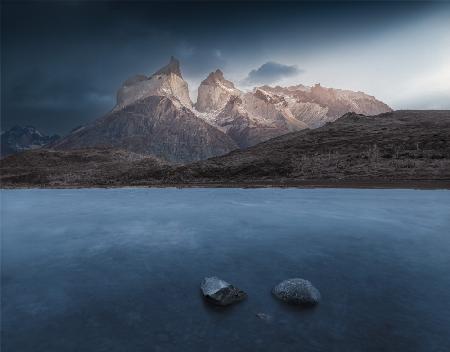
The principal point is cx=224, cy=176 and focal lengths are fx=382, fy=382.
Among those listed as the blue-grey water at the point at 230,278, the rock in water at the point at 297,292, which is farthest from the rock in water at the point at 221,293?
the rock in water at the point at 297,292

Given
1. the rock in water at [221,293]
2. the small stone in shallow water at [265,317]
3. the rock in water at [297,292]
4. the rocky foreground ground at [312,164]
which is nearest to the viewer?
the small stone in shallow water at [265,317]

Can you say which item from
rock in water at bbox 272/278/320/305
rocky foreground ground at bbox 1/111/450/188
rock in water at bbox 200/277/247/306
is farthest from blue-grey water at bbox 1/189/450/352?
rocky foreground ground at bbox 1/111/450/188

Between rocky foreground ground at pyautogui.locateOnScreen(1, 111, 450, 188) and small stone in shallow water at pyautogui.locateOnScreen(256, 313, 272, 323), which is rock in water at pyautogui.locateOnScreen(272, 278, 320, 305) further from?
rocky foreground ground at pyautogui.locateOnScreen(1, 111, 450, 188)

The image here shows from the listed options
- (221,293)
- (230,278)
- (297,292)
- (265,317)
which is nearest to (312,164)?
(230,278)

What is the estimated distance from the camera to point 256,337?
50.0 feet

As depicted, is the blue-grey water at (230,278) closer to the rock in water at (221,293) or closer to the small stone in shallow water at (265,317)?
the small stone in shallow water at (265,317)

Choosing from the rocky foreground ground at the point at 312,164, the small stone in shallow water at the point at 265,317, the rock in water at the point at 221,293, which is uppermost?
the rocky foreground ground at the point at 312,164

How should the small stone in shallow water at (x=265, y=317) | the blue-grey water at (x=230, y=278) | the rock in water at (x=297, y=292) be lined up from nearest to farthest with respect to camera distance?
the blue-grey water at (x=230, y=278)
the small stone in shallow water at (x=265, y=317)
the rock in water at (x=297, y=292)

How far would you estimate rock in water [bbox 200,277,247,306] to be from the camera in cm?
1838

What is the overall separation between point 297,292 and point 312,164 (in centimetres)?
7791

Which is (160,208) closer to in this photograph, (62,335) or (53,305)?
(53,305)

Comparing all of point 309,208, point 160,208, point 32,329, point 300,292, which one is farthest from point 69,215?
point 300,292

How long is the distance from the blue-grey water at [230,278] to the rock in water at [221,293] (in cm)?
45

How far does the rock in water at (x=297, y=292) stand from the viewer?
18.2m
